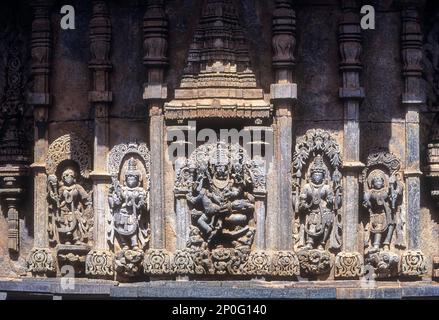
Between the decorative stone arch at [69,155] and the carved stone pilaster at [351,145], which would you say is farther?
the decorative stone arch at [69,155]

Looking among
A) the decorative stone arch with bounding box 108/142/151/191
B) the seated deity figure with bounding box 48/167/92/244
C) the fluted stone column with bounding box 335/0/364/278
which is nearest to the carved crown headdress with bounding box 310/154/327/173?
the fluted stone column with bounding box 335/0/364/278

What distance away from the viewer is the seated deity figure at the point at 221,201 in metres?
16.0

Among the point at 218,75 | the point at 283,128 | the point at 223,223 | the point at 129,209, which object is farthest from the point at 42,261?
the point at 283,128

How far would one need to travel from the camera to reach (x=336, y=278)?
53.3 ft

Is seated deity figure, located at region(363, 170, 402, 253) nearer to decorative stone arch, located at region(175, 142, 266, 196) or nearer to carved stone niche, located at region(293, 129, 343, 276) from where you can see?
carved stone niche, located at region(293, 129, 343, 276)

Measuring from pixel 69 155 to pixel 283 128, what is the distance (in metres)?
2.69

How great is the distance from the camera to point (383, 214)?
1636 cm

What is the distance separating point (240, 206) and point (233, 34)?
2.07 meters

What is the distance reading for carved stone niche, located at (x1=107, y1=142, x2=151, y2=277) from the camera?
16328 millimetres

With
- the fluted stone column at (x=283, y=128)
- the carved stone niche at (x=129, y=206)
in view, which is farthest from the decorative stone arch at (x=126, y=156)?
the fluted stone column at (x=283, y=128)

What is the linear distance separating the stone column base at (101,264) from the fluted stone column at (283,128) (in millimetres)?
1970

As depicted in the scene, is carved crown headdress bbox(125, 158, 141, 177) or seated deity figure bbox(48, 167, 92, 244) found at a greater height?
carved crown headdress bbox(125, 158, 141, 177)

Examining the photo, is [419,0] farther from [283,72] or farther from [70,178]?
[70,178]

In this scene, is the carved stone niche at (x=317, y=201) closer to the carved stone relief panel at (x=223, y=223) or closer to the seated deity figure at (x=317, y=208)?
the seated deity figure at (x=317, y=208)
